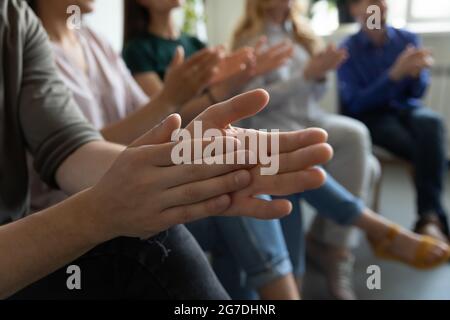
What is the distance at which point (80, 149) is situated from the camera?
59 cm

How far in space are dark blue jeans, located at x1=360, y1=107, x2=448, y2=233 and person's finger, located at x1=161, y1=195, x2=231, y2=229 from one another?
4.07 ft

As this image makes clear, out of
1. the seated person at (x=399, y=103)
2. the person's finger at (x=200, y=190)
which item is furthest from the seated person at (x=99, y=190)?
the seated person at (x=399, y=103)

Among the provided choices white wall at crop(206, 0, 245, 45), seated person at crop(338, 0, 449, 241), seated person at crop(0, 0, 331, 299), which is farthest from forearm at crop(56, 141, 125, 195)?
white wall at crop(206, 0, 245, 45)

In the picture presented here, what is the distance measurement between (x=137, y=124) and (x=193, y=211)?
43cm

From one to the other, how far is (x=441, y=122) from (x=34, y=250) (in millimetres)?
1434

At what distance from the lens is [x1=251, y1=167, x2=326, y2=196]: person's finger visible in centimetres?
43

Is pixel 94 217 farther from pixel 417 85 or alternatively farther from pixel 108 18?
pixel 417 85

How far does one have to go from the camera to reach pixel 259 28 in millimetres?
1440

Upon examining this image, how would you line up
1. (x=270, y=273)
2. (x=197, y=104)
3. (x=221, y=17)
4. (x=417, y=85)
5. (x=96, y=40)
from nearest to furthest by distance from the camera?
1. (x=270, y=273)
2. (x=197, y=104)
3. (x=96, y=40)
4. (x=417, y=85)
5. (x=221, y=17)

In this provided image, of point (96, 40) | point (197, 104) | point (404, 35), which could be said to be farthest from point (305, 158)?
point (404, 35)

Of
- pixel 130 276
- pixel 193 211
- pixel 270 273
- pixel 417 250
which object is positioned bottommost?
pixel 417 250

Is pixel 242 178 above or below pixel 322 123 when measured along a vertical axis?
above

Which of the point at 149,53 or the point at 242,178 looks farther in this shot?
the point at 149,53
